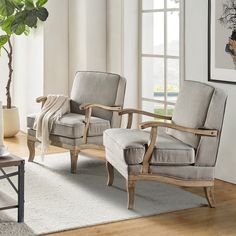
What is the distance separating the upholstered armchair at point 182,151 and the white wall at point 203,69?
617 mm

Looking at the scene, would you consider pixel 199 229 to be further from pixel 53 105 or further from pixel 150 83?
pixel 150 83

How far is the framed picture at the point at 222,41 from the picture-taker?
489 centimetres

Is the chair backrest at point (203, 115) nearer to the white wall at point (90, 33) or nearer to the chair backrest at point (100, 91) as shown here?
the chair backrest at point (100, 91)

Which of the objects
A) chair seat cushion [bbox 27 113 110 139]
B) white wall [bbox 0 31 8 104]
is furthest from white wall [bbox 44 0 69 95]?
chair seat cushion [bbox 27 113 110 139]

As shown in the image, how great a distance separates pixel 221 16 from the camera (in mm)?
4988

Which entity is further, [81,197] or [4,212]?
[81,197]

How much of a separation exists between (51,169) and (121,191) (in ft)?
3.29

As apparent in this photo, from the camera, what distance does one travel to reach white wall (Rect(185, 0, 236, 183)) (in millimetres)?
4992

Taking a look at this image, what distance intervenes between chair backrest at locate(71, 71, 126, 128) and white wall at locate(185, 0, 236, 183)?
0.71m

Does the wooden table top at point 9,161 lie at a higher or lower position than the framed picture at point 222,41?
lower

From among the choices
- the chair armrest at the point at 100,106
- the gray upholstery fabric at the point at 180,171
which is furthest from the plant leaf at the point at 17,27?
the gray upholstery fabric at the point at 180,171

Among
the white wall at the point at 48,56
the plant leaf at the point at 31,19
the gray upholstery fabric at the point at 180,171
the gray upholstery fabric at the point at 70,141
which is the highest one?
the plant leaf at the point at 31,19

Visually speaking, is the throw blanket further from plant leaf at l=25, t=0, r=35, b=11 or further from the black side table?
the black side table

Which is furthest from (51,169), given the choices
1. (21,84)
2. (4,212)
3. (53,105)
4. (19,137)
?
(21,84)
